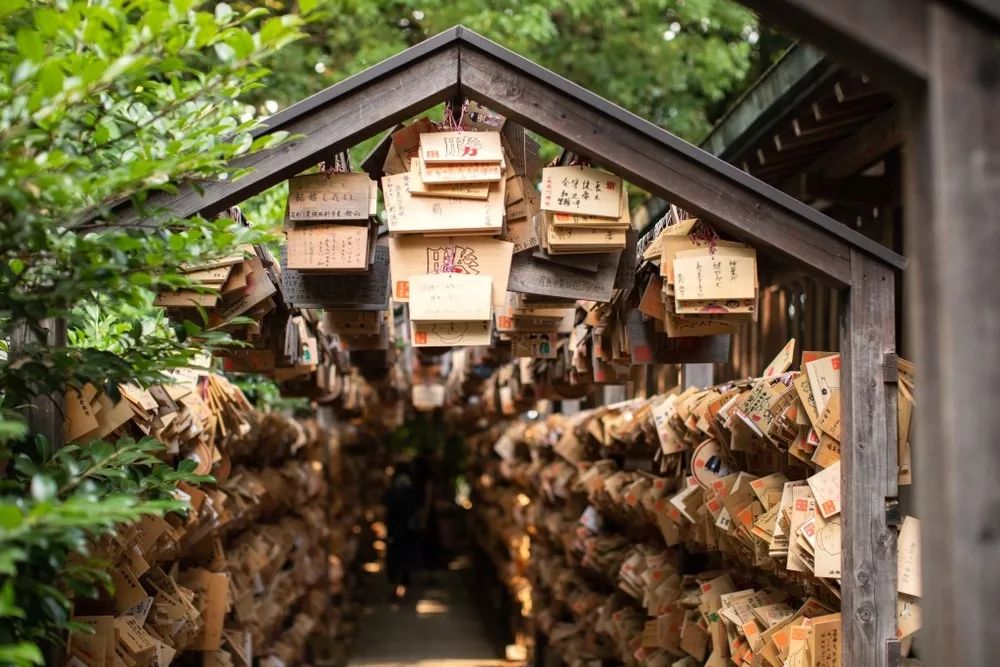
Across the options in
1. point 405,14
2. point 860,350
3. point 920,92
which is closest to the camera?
point 920,92

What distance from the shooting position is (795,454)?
13.9 feet

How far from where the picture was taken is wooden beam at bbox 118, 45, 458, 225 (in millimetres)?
3850

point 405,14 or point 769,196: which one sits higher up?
point 405,14

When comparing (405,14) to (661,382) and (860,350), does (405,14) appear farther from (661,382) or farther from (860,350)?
(860,350)

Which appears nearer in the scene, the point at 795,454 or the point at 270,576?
the point at 795,454

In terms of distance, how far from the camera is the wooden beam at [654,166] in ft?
12.7

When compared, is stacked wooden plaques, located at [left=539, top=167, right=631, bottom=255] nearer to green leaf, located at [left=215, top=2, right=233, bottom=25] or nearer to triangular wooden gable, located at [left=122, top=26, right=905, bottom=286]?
triangular wooden gable, located at [left=122, top=26, right=905, bottom=286]

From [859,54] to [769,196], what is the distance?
1739 mm

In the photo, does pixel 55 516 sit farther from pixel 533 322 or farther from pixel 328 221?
pixel 533 322

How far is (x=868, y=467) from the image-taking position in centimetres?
388

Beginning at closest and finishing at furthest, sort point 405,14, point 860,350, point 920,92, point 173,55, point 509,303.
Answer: point 920,92 → point 173,55 → point 860,350 → point 509,303 → point 405,14

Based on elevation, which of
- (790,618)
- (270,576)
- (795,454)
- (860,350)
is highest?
(860,350)

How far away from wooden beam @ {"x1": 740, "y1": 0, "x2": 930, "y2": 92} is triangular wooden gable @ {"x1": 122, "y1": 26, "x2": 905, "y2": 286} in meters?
1.63

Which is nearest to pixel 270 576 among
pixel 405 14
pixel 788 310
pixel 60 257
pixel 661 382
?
pixel 661 382
